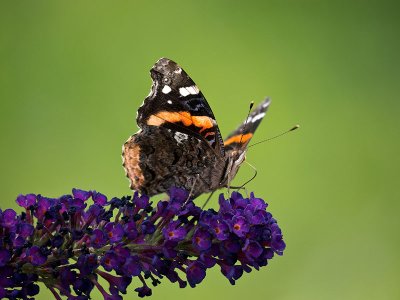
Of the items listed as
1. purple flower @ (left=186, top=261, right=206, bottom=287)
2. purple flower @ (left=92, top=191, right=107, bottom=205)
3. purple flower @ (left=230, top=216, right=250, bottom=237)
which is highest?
purple flower @ (left=92, top=191, right=107, bottom=205)

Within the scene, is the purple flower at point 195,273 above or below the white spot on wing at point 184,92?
below

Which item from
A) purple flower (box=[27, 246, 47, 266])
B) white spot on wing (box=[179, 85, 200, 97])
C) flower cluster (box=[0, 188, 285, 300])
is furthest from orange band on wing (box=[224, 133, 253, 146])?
purple flower (box=[27, 246, 47, 266])

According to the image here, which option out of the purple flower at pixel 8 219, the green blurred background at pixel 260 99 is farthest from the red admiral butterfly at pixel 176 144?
the green blurred background at pixel 260 99

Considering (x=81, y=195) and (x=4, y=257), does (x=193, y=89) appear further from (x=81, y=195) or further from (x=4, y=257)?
(x=4, y=257)

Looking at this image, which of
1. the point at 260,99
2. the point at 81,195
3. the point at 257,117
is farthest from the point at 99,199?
the point at 260,99

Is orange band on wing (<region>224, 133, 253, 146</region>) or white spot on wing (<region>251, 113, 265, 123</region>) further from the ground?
white spot on wing (<region>251, 113, 265, 123</region>)

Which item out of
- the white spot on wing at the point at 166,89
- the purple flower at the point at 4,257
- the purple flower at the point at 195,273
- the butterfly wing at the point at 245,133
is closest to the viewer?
the purple flower at the point at 4,257

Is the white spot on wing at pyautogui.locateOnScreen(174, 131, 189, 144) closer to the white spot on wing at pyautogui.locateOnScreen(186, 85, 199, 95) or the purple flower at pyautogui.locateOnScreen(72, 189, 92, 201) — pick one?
the white spot on wing at pyautogui.locateOnScreen(186, 85, 199, 95)

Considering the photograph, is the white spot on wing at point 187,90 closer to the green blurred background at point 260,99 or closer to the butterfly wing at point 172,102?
the butterfly wing at point 172,102
